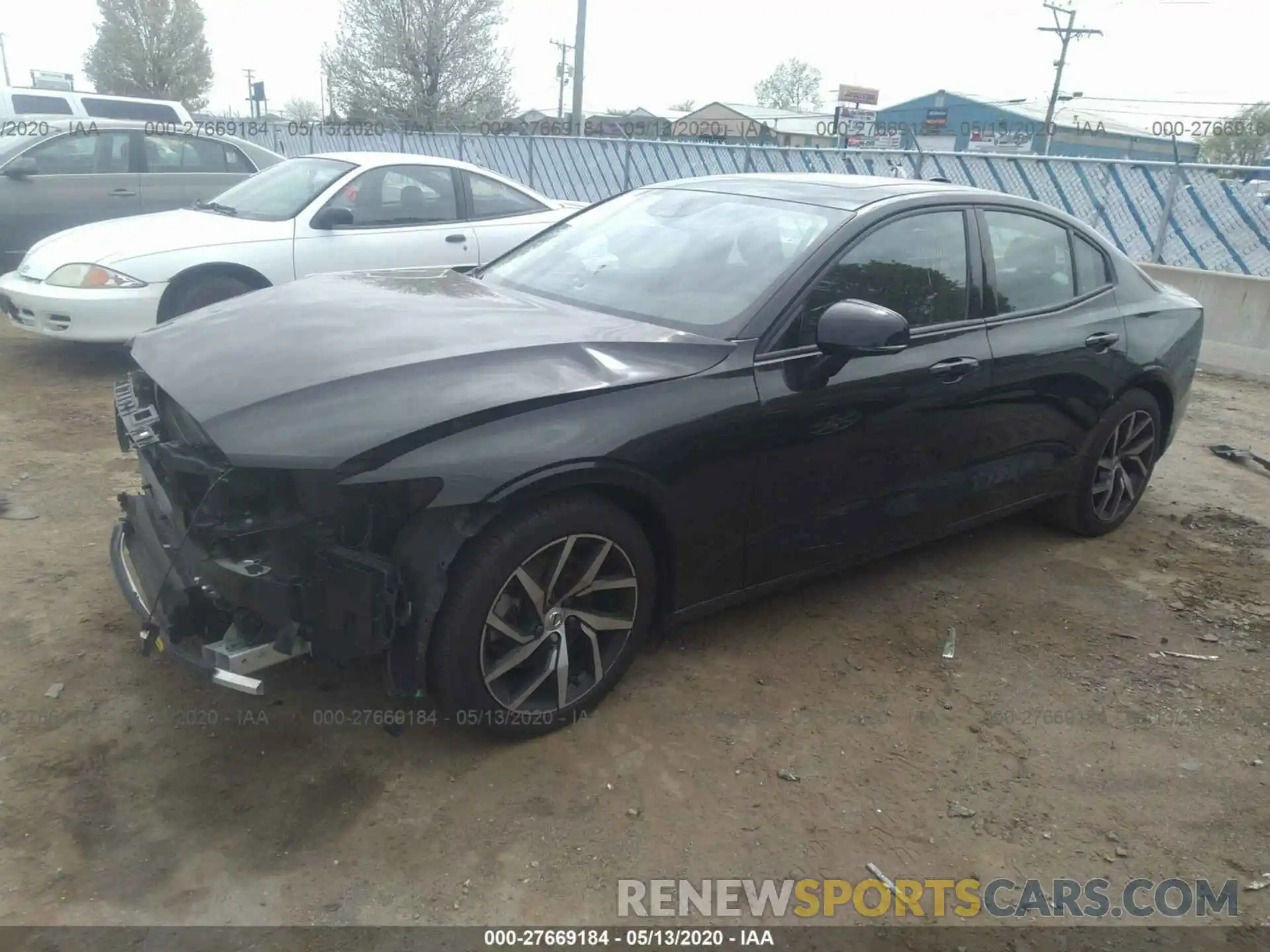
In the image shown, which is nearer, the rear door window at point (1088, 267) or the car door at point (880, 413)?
the car door at point (880, 413)

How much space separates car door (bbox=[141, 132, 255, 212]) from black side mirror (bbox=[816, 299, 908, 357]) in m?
8.00

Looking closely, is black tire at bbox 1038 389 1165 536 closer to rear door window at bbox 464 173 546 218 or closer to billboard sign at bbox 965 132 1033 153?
rear door window at bbox 464 173 546 218

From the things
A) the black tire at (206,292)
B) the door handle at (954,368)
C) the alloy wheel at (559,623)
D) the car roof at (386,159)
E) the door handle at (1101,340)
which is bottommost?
the alloy wheel at (559,623)

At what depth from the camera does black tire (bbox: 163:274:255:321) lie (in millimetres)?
6438

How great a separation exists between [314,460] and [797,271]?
1760mm

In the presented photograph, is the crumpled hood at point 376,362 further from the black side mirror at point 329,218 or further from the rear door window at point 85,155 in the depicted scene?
the rear door window at point 85,155

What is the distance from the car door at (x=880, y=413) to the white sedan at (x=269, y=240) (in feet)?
11.2

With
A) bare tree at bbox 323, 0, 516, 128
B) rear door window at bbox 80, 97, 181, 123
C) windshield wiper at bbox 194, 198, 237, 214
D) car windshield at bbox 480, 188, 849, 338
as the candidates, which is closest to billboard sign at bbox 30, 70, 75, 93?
rear door window at bbox 80, 97, 181, 123

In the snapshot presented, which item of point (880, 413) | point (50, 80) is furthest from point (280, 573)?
point (50, 80)

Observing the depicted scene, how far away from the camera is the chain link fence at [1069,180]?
403 inches

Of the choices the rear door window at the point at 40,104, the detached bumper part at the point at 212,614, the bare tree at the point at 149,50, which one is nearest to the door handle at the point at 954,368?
the detached bumper part at the point at 212,614

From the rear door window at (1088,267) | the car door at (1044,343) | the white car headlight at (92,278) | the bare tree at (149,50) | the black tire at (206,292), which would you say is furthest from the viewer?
the bare tree at (149,50)

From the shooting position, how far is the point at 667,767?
2918mm

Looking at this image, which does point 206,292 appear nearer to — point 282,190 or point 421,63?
point 282,190
